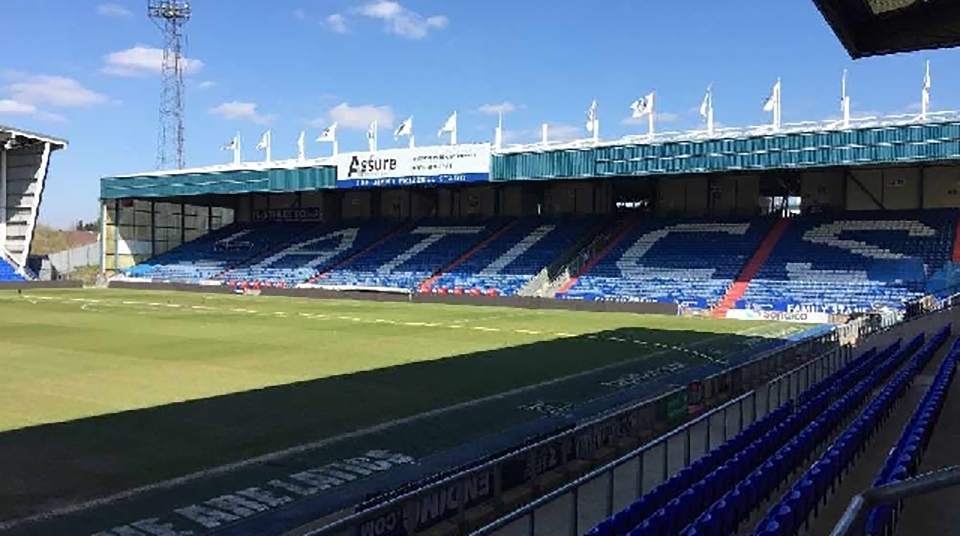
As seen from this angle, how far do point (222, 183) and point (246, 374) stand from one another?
47.1 m

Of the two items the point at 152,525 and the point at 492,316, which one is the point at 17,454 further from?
the point at 492,316

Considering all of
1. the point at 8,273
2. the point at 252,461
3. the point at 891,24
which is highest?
the point at 891,24

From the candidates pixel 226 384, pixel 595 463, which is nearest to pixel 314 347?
pixel 226 384

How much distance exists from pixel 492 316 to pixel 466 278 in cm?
1427

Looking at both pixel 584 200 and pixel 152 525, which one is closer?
pixel 152 525

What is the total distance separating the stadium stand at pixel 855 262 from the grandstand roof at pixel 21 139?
5426cm

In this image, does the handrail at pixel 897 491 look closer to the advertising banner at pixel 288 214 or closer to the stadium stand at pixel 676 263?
the stadium stand at pixel 676 263

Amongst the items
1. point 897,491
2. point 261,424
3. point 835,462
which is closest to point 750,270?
point 261,424

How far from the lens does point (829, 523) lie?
956cm

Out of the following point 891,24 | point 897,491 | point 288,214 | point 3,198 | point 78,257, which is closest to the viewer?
point 897,491

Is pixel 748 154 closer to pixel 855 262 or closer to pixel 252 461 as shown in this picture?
pixel 855 262

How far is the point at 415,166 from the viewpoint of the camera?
56.0 metres

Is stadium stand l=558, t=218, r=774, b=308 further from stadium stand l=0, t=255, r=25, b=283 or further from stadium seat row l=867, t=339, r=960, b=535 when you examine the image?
stadium stand l=0, t=255, r=25, b=283

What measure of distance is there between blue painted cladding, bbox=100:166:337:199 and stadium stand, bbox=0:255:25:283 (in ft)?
32.5
